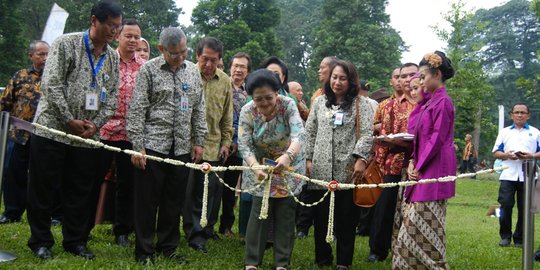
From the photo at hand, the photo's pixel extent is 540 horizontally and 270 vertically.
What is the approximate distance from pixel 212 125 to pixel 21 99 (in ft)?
8.18

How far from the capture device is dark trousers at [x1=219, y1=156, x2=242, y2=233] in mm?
6719

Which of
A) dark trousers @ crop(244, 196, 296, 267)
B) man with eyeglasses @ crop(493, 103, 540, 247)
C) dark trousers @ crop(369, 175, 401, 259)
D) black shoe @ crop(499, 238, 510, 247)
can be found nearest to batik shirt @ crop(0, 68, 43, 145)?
dark trousers @ crop(244, 196, 296, 267)

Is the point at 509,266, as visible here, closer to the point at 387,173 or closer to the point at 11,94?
the point at 387,173

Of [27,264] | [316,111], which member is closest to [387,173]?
[316,111]

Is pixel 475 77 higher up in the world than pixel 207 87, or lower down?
higher up

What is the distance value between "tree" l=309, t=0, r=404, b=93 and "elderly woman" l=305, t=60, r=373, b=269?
106 ft

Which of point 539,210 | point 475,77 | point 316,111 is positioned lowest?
point 539,210

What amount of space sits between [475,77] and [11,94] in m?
21.3

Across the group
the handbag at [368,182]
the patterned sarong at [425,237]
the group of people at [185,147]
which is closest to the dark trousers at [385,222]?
the group of people at [185,147]

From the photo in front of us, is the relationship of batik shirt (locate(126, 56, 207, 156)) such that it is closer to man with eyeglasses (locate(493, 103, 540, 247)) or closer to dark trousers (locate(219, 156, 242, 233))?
dark trousers (locate(219, 156, 242, 233))

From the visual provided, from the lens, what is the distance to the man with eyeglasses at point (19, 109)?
6.77 m

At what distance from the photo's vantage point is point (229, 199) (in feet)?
22.8

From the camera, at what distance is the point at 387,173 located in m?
6.02

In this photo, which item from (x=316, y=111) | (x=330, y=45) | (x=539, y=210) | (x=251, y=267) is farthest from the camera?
(x=330, y=45)
